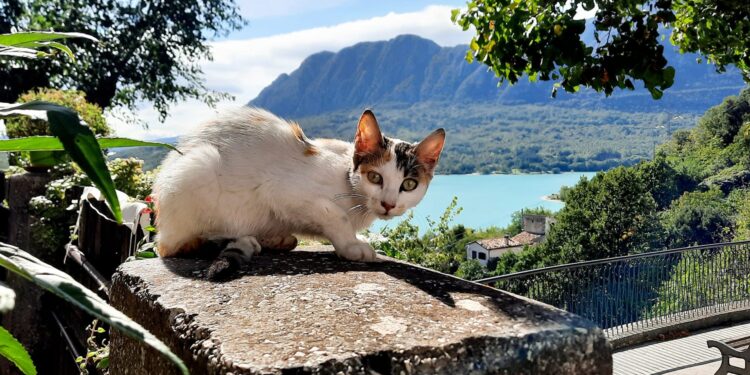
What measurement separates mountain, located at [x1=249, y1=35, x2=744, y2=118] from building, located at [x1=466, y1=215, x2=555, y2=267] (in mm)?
45173

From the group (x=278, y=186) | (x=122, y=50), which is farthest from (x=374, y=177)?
(x=122, y=50)

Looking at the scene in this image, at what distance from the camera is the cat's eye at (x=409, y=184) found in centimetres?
209

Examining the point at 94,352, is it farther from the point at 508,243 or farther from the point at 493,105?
the point at 493,105

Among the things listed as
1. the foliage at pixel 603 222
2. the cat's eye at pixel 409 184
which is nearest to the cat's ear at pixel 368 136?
the cat's eye at pixel 409 184

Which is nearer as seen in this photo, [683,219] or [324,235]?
[324,235]

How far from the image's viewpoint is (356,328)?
36.9 inches

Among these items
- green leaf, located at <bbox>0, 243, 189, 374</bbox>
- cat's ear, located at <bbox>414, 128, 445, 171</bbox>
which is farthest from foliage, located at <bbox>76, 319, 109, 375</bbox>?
green leaf, located at <bbox>0, 243, 189, 374</bbox>

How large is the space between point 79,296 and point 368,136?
1.57m

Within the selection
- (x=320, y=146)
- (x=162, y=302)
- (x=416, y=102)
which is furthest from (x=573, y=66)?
(x=416, y=102)

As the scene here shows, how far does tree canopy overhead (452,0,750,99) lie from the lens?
447 cm

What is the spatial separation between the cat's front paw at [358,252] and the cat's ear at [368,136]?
0.34 metres

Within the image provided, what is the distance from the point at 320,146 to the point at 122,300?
0.94m

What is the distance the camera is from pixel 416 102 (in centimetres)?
10419

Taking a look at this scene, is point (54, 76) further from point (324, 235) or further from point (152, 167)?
point (324, 235)
